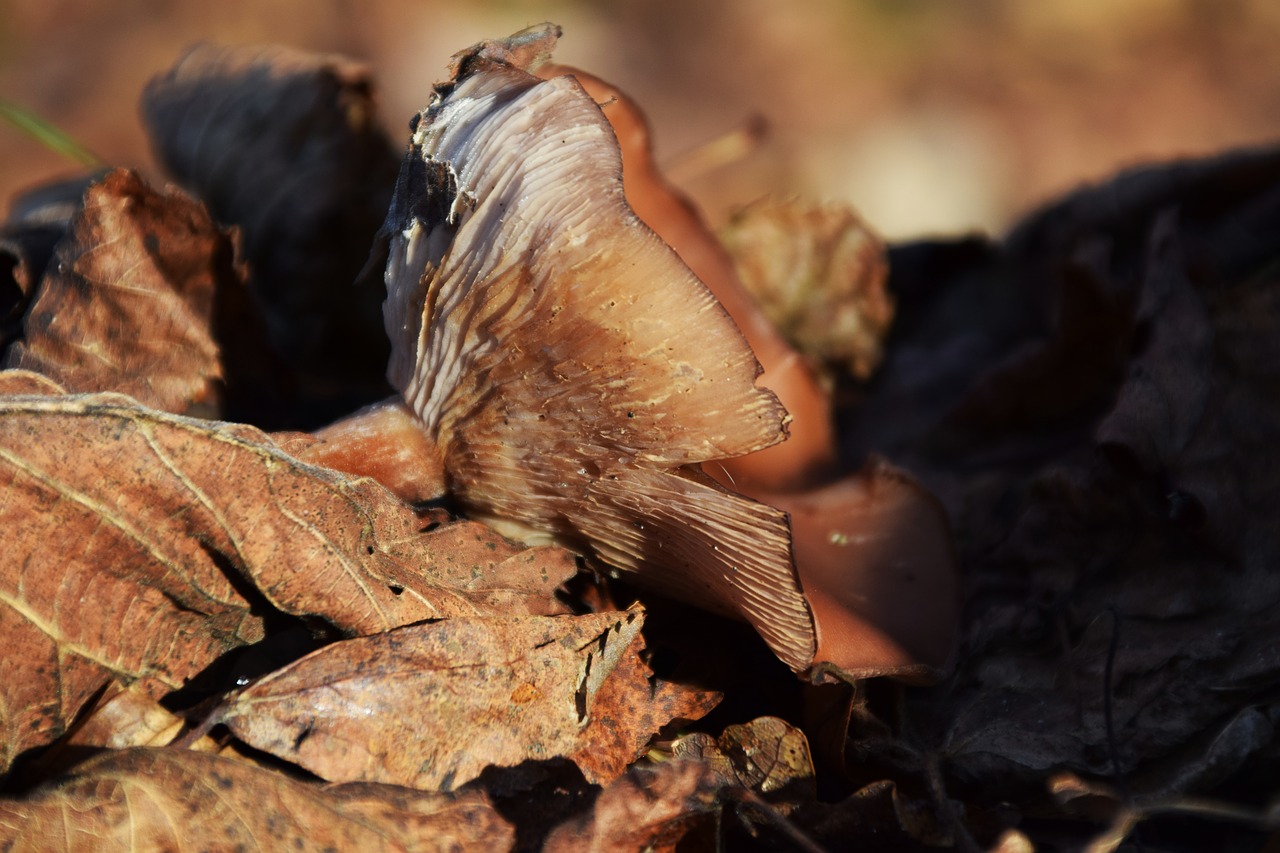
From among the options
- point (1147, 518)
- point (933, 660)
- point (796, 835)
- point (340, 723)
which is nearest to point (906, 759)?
point (933, 660)

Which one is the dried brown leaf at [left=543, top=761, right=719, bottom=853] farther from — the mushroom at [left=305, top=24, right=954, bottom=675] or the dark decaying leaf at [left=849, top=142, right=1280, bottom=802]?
the dark decaying leaf at [left=849, top=142, right=1280, bottom=802]

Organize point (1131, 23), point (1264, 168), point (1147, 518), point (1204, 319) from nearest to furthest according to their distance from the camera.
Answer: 1. point (1147, 518)
2. point (1204, 319)
3. point (1264, 168)
4. point (1131, 23)

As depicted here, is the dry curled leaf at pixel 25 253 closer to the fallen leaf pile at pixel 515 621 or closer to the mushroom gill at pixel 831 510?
the fallen leaf pile at pixel 515 621

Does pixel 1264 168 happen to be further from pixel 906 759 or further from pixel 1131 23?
pixel 1131 23

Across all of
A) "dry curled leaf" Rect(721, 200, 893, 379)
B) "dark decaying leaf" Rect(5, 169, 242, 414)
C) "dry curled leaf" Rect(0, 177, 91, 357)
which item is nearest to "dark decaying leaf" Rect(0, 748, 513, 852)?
"dark decaying leaf" Rect(5, 169, 242, 414)

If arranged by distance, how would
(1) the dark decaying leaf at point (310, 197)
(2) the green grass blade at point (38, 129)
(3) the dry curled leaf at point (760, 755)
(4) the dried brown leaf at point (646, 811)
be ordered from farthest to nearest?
(2) the green grass blade at point (38, 129)
(1) the dark decaying leaf at point (310, 197)
(3) the dry curled leaf at point (760, 755)
(4) the dried brown leaf at point (646, 811)

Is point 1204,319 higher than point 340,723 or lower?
higher

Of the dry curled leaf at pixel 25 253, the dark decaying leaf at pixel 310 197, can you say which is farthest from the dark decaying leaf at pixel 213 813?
the dark decaying leaf at pixel 310 197
